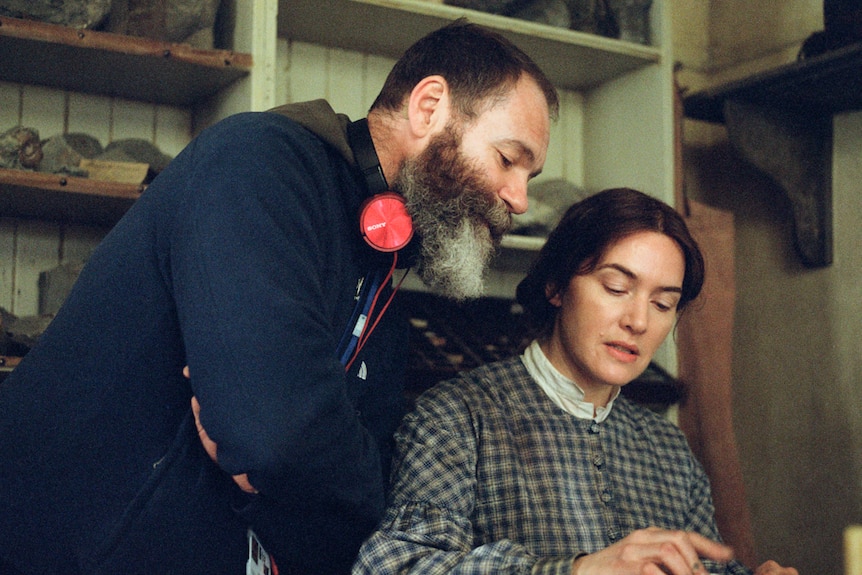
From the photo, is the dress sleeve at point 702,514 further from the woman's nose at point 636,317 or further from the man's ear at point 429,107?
the man's ear at point 429,107

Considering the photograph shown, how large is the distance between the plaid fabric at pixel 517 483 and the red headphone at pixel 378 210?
422 millimetres

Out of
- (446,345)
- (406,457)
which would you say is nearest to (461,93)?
(406,457)

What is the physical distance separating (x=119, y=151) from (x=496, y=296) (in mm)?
1244

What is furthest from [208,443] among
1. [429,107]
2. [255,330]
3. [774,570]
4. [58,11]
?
[58,11]

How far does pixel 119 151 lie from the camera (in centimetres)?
226

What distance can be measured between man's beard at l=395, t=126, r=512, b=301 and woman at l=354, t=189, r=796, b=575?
1.03ft

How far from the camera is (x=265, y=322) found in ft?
3.59

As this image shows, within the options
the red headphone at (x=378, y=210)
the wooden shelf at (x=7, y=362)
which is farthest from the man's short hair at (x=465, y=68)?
the wooden shelf at (x=7, y=362)

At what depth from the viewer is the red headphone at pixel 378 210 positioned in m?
1.43

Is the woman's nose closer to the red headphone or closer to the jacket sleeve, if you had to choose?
the red headphone

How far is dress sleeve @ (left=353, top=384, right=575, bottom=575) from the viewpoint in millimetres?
1424

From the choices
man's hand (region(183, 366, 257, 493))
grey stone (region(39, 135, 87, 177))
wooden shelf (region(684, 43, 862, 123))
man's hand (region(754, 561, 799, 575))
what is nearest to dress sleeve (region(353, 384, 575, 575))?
man's hand (region(183, 366, 257, 493))

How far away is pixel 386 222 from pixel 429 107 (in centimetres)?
23

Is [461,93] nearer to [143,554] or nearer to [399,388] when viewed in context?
[399,388]
